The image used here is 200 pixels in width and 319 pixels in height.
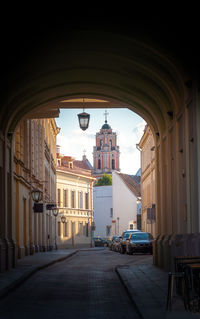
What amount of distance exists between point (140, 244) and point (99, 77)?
17312 mm

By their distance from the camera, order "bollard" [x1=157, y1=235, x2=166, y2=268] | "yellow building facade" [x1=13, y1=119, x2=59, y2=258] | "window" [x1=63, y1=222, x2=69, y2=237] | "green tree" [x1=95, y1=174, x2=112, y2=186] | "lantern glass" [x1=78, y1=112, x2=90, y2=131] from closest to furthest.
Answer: "lantern glass" [x1=78, y1=112, x2=90, y2=131] → "bollard" [x1=157, y1=235, x2=166, y2=268] → "yellow building facade" [x1=13, y1=119, x2=59, y2=258] → "window" [x1=63, y1=222, x2=69, y2=237] → "green tree" [x1=95, y1=174, x2=112, y2=186]

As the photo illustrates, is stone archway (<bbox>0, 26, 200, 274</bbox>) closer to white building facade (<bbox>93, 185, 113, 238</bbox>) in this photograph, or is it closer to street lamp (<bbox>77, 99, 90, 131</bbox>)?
street lamp (<bbox>77, 99, 90, 131</bbox>)

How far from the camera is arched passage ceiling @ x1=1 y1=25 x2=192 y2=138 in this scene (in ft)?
46.6

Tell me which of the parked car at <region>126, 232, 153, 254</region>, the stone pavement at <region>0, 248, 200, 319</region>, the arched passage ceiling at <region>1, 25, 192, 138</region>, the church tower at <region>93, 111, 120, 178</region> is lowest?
the parked car at <region>126, 232, 153, 254</region>

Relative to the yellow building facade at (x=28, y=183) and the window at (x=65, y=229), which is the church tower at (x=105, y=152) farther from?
the yellow building facade at (x=28, y=183)

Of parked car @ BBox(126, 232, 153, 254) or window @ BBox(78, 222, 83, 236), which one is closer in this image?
parked car @ BBox(126, 232, 153, 254)

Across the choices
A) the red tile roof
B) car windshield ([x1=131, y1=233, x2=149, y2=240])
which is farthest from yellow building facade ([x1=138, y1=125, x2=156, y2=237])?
the red tile roof

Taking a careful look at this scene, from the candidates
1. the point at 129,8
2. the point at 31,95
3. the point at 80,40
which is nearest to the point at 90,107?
the point at 31,95

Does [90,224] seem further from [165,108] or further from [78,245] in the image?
[165,108]

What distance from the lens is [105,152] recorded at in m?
162

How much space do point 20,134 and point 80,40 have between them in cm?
1376

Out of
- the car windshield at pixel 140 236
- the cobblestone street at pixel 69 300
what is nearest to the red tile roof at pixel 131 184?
the car windshield at pixel 140 236

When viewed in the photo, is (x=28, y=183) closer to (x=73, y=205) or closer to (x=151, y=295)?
(x=151, y=295)

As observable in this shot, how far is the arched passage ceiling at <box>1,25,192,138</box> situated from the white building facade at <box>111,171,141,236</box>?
61.0 metres
